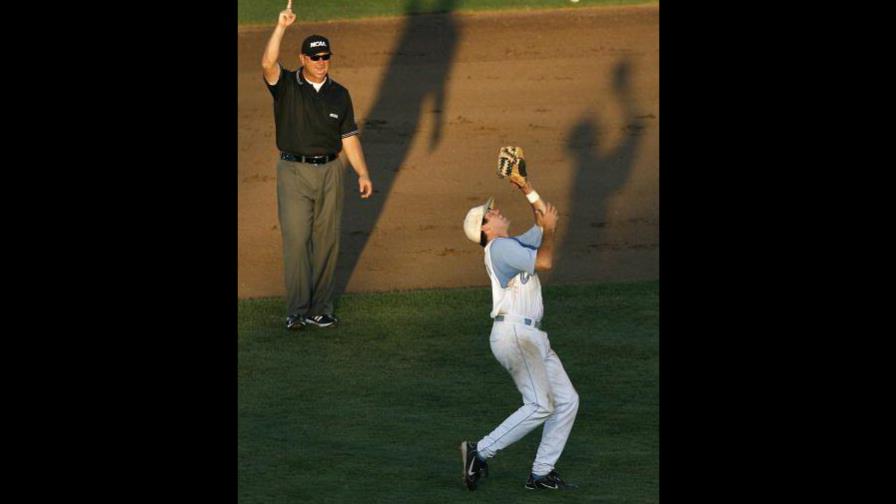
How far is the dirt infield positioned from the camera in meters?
18.7

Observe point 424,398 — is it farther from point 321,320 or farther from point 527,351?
point 527,351

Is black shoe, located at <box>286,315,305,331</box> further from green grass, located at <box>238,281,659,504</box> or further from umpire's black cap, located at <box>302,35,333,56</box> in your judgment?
umpire's black cap, located at <box>302,35,333,56</box>

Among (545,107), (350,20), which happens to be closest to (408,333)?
(545,107)

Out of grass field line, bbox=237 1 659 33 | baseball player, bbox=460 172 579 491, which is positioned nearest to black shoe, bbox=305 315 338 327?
baseball player, bbox=460 172 579 491

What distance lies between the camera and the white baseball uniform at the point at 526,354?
11.8 meters

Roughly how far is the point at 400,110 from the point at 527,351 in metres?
11.1

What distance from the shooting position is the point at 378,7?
26.2 meters

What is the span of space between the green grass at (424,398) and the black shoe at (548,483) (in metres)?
0.10

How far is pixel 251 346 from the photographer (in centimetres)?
1605

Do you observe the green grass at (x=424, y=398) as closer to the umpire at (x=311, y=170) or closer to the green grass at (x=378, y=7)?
the umpire at (x=311, y=170)

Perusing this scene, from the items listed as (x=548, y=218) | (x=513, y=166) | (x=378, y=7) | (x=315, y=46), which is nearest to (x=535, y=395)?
(x=548, y=218)

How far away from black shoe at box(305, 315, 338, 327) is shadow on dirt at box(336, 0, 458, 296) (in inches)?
47.0

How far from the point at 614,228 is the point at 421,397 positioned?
5532 mm

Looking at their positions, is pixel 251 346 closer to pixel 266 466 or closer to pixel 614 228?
pixel 266 466
